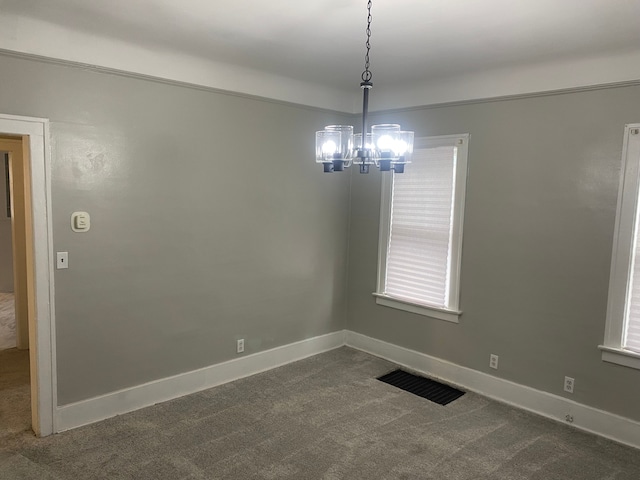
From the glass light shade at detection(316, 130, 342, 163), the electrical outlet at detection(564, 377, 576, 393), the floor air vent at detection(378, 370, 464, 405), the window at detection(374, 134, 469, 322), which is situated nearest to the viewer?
the glass light shade at detection(316, 130, 342, 163)

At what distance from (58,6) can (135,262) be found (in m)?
1.63

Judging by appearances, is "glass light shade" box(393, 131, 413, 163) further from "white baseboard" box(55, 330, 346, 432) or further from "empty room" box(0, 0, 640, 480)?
"white baseboard" box(55, 330, 346, 432)

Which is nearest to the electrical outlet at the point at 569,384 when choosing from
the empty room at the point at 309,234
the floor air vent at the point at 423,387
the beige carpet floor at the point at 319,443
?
the empty room at the point at 309,234

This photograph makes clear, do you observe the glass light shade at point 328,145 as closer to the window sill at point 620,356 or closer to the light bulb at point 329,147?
the light bulb at point 329,147

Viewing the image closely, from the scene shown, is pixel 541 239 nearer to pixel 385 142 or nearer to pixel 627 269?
pixel 627 269

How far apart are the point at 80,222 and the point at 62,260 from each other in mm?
266

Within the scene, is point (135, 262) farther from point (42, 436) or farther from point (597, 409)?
point (597, 409)

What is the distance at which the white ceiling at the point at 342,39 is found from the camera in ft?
7.92

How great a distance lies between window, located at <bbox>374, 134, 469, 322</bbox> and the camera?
389cm

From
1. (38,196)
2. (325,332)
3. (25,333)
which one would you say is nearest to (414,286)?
(325,332)

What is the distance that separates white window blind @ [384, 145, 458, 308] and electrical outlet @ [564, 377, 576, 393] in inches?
40.8

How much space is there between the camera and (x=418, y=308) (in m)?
4.18

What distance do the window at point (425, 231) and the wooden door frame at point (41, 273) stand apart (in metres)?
2.77

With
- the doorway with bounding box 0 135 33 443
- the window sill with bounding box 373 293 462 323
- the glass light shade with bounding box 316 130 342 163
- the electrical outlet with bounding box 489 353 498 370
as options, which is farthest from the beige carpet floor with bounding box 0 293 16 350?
the electrical outlet with bounding box 489 353 498 370
